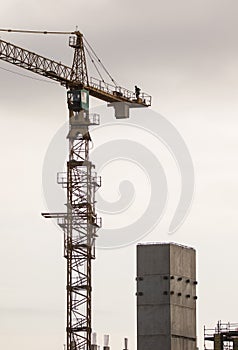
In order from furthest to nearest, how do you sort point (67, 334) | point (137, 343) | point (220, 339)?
point (67, 334), point (220, 339), point (137, 343)

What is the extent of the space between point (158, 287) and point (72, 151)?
75287 millimetres

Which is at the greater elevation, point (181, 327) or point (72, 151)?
point (72, 151)

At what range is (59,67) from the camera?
15875 centimetres

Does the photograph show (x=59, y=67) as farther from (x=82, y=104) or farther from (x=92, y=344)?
(x=92, y=344)

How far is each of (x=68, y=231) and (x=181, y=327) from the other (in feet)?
242

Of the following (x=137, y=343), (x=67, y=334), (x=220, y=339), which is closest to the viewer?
(x=137, y=343)

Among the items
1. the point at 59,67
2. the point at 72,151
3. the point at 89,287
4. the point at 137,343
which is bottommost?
the point at 137,343

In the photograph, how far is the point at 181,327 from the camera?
8206cm

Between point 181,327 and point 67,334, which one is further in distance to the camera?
point 67,334

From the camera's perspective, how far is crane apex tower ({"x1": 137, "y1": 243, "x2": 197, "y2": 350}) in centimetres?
8075

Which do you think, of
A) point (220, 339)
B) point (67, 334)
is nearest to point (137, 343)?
point (220, 339)

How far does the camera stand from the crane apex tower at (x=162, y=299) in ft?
265

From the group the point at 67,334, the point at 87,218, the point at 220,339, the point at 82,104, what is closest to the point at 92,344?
the point at 67,334

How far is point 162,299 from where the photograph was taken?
81.2 m
